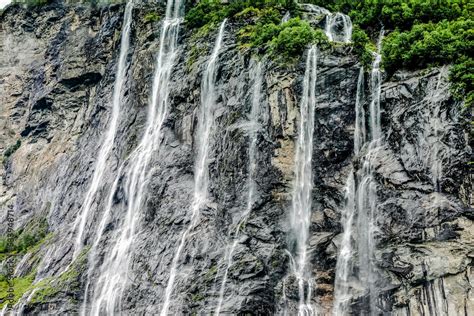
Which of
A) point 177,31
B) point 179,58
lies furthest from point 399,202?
point 177,31

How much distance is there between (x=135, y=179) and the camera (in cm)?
4450

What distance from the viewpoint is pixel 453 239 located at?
2797cm

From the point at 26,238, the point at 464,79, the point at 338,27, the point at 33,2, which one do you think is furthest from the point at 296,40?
the point at 33,2

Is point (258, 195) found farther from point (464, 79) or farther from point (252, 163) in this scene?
point (464, 79)

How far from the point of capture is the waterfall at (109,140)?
48.2 m

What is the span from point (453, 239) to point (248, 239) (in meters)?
11.1

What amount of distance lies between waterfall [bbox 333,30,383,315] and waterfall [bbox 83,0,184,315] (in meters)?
14.5

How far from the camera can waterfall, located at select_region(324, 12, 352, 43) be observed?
1689 inches

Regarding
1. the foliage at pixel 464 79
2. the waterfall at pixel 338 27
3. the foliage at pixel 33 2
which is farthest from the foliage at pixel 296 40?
the foliage at pixel 33 2

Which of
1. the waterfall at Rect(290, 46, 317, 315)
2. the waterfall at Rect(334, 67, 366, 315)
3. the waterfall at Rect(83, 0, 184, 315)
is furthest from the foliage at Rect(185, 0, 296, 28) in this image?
the waterfall at Rect(334, 67, 366, 315)

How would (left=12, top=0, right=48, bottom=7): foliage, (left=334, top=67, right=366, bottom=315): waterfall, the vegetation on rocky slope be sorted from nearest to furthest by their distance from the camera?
(left=334, top=67, right=366, bottom=315): waterfall < the vegetation on rocky slope < (left=12, top=0, right=48, bottom=7): foliage

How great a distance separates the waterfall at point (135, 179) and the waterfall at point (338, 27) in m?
12.4

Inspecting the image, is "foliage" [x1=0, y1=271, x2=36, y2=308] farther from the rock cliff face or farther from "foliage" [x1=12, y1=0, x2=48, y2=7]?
"foliage" [x1=12, y1=0, x2=48, y2=7]

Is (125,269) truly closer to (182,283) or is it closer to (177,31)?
(182,283)
